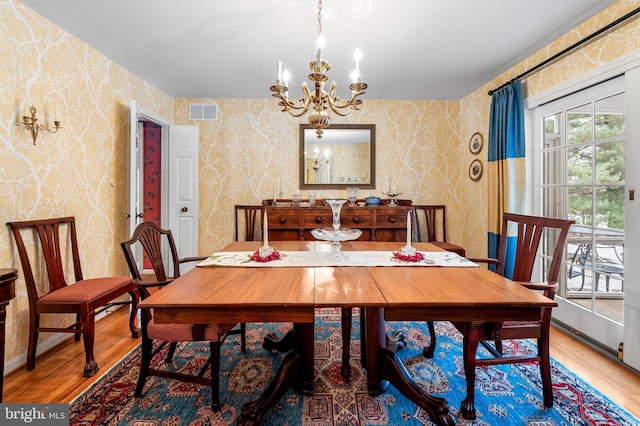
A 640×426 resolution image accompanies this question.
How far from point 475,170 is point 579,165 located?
136 centimetres

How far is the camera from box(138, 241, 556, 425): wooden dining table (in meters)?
1.11

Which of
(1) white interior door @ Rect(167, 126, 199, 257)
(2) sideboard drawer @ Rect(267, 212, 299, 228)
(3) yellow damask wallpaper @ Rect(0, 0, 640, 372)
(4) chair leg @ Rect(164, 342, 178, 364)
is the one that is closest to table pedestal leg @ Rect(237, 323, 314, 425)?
(4) chair leg @ Rect(164, 342, 178, 364)

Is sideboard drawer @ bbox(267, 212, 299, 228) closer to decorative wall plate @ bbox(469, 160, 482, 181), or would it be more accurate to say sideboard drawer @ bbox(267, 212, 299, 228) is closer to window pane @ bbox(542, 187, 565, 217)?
decorative wall plate @ bbox(469, 160, 482, 181)

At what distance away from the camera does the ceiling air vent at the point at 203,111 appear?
407 cm

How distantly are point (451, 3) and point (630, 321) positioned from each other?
2.43m

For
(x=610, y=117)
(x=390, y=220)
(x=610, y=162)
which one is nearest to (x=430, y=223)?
(x=390, y=220)

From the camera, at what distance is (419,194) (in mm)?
4195

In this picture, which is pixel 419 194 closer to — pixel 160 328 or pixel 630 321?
pixel 630 321

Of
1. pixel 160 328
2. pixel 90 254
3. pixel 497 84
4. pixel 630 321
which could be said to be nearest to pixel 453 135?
pixel 497 84

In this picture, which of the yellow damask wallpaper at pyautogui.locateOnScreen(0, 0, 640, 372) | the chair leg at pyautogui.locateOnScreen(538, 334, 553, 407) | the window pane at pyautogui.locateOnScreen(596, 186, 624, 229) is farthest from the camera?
the window pane at pyautogui.locateOnScreen(596, 186, 624, 229)

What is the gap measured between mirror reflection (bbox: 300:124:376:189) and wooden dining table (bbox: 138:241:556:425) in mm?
2588

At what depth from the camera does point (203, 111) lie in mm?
4078

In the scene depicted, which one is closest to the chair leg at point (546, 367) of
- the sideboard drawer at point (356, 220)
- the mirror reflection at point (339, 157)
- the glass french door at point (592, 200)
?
the glass french door at point (592, 200)

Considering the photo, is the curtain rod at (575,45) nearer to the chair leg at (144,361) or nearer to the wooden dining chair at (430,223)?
the wooden dining chair at (430,223)
